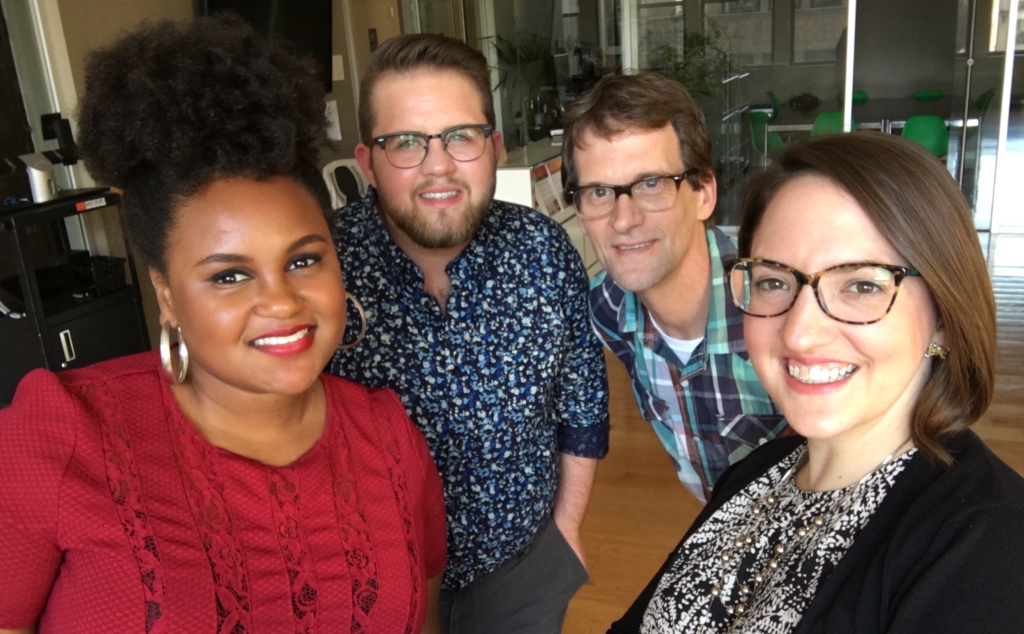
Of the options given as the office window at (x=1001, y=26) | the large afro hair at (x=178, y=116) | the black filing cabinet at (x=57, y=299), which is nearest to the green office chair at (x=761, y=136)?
the office window at (x=1001, y=26)

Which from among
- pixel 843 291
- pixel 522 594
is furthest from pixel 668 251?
pixel 522 594

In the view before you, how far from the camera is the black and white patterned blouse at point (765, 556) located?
3.68 feet

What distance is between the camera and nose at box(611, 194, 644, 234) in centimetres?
175

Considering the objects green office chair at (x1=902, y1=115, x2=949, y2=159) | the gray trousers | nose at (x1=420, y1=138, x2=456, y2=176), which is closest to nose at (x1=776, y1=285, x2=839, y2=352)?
nose at (x1=420, y1=138, x2=456, y2=176)

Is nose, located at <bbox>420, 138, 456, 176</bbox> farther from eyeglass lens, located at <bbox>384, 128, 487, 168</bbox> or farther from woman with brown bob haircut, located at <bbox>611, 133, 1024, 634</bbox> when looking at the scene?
woman with brown bob haircut, located at <bbox>611, 133, 1024, 634</bbox>

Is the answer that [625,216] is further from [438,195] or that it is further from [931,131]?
[931,131]

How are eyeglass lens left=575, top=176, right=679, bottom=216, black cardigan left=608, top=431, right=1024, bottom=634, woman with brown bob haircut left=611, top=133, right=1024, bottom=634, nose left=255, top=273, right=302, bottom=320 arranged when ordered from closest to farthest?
1. black cardigan left=608, top=431, right=1024, bottom=634
2. woman with brown bob haircut left=611, top=133, right=1024, bottom=634
3. nose left=255, top=273, right=302, bottom=320
4. eyeglass lens left=575, top=176, right=679, bottom=216

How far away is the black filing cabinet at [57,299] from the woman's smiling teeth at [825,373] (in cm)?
264

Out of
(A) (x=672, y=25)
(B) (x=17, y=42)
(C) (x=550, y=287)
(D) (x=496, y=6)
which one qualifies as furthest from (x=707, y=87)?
(C) (x=550, y=287)

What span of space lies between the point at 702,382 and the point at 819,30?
5.96 metres

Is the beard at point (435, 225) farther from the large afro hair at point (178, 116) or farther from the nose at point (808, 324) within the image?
the nose at point (808, 324)

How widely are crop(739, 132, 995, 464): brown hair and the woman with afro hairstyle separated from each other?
0.77 meters

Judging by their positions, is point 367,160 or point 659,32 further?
point 659,32

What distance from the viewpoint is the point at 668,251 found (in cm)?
179
